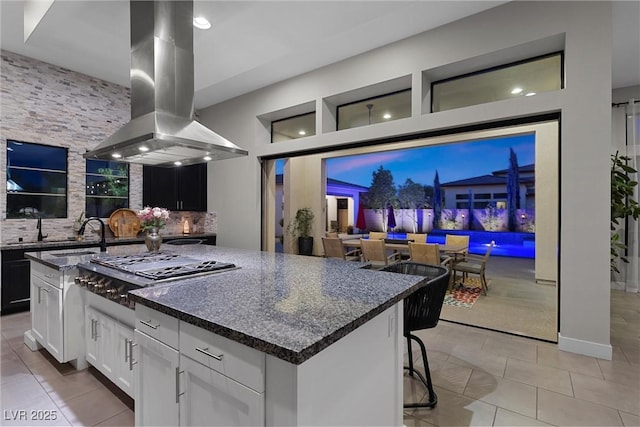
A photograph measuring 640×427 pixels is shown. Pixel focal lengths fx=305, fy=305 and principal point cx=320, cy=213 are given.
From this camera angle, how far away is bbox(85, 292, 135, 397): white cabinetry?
1.93 metres

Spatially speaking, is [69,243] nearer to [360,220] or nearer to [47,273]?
[47,273]

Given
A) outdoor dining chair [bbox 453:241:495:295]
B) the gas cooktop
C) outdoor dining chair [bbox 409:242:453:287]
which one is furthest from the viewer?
outdoor dining chair [bbox 453:241:495:295]

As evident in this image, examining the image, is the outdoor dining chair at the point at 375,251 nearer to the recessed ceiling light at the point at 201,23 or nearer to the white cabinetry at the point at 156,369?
the recessed ceiling light at the point at 201,23

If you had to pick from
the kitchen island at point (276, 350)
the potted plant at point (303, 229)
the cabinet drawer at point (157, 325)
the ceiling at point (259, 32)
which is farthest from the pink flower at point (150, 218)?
the potted plant at point (303, 229)

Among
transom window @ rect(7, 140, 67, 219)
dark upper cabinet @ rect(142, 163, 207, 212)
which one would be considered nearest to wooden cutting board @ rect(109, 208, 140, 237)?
dark upper cabinet @ rect(142, 163, 207, 212)

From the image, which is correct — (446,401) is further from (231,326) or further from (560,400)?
(231,326)

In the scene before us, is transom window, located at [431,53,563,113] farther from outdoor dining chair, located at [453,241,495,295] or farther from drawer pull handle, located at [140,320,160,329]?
drawer pull handle, located at [140,320,160,329]

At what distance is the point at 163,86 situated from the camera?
2377 mm

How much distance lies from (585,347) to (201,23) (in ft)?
15.8

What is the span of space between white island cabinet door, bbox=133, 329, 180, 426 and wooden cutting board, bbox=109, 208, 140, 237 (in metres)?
4.07

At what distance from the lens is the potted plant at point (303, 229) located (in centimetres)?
746

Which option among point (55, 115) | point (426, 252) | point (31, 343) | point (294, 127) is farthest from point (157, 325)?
point (55, 115)

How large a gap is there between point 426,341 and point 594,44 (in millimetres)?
3086

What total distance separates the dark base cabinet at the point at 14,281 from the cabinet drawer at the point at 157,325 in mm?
3501
